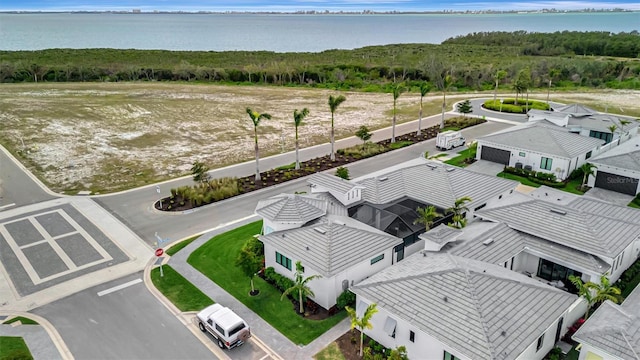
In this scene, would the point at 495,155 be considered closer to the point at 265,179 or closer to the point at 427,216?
the point at 427,216

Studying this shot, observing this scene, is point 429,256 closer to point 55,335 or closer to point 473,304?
point 473,304

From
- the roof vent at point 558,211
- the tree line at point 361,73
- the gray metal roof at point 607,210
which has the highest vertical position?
the tree line at point 361,73

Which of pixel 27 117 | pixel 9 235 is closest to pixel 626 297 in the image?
pixel 9 235

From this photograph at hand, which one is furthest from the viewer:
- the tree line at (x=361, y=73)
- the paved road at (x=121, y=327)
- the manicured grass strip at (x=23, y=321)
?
the tree line at (x=361, y=73)

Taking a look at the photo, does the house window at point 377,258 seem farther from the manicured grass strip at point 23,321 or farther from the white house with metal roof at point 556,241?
the manicured grass strip at point 23,321

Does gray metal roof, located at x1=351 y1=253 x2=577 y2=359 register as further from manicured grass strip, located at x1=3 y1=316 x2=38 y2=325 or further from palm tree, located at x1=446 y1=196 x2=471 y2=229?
manicured grass strip, located at x1=3 y1=316 x2=38 y2=325

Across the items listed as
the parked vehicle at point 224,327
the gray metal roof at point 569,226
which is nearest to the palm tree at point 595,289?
the gray metal roof at point 569,226

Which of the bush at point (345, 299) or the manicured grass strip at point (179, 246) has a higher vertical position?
the manicured grass strip at point (179, 246)
